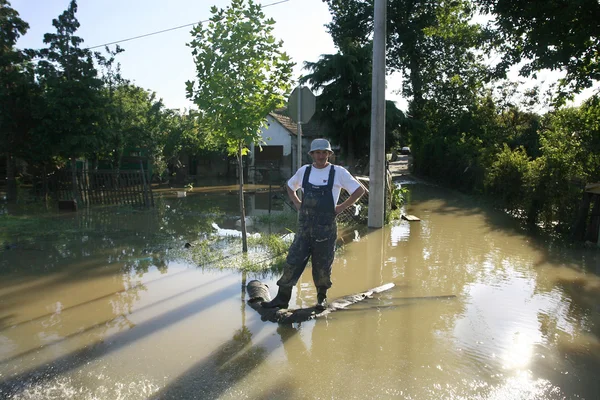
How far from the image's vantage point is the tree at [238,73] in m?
6.71

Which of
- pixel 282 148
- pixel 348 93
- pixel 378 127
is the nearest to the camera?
pixel 378 127

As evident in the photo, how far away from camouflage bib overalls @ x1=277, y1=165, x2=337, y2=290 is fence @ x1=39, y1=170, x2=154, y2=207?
9.04 meters

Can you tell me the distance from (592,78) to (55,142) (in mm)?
14587

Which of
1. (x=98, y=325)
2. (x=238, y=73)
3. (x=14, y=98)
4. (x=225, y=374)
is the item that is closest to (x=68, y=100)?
(x=14, y=98)

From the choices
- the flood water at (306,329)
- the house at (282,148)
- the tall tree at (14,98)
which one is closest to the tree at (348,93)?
the house at (282,148)

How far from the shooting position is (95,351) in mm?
3977

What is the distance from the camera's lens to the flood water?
3.42 metres

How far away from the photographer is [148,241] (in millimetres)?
8805

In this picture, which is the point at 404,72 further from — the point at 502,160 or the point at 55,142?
the point at 55,142

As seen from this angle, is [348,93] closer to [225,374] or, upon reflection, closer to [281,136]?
[281,136]

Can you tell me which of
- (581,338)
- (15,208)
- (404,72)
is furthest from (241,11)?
(404,72)

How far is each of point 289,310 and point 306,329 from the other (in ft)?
1.42

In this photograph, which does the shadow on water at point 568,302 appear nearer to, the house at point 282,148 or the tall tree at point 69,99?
the tall tree at point 69,99

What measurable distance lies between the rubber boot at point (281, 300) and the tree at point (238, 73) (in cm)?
290
